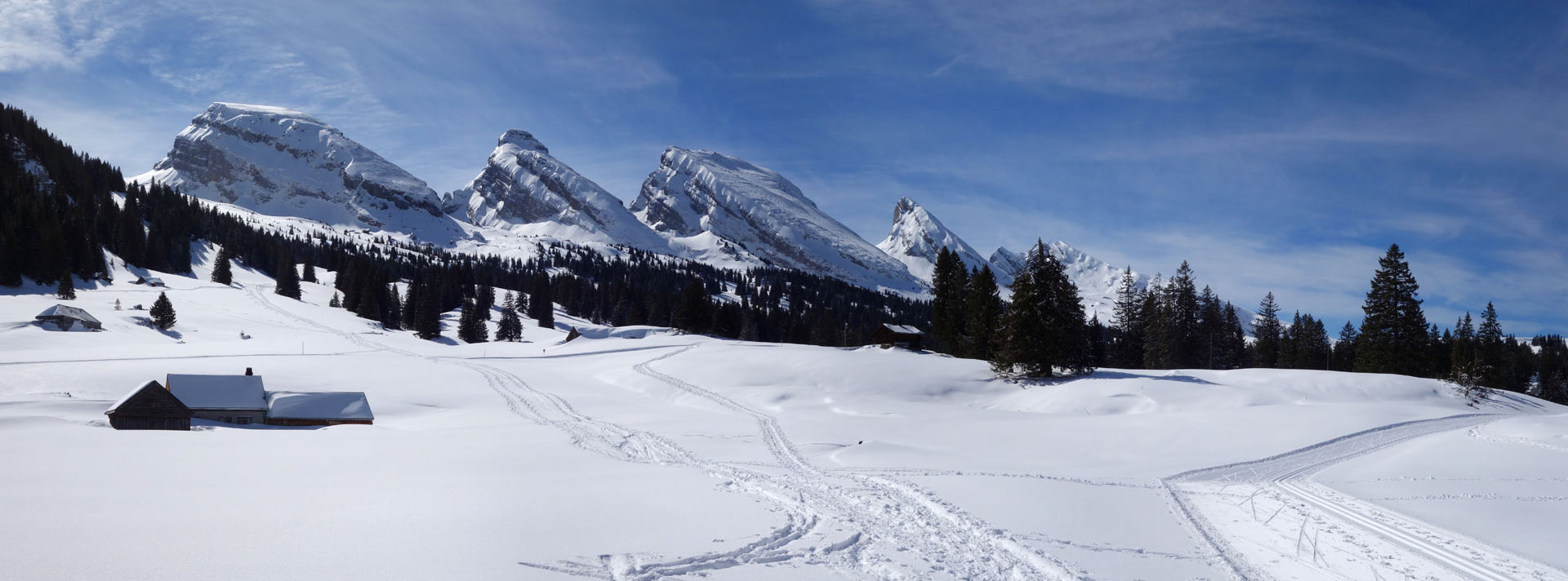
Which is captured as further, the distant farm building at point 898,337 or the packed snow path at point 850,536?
the distant farm building at point 898,337

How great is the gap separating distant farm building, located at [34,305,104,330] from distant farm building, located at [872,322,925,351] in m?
64.3

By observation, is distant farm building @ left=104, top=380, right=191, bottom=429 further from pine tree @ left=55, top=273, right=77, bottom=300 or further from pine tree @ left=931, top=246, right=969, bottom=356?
pine tree @ left=55, top=273, right=77, bottom=300

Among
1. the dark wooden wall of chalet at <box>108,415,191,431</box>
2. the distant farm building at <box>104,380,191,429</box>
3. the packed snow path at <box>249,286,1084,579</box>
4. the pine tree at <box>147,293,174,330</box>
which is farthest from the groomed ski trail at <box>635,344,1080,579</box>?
the pine tree at <box>147,293,174,330</box>

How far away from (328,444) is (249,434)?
220 inches

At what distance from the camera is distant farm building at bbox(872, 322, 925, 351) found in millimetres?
67562

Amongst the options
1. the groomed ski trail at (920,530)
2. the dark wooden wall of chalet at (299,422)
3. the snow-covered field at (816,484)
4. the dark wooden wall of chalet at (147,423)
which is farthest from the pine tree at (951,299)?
the dark wooden wall of chalet at (147,423)

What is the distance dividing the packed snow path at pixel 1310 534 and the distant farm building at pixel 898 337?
47160mm

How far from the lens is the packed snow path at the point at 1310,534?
1120cm

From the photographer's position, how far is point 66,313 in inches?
2147

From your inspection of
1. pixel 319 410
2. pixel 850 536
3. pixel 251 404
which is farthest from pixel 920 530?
pixel 251 404

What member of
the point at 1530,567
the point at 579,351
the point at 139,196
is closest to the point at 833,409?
the point at 1530,567

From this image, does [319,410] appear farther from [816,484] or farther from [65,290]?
[65,290]

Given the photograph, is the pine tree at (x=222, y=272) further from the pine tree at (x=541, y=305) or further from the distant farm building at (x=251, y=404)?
the distant farm building at (x=251, y=404)

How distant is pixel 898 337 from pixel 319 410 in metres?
46.8
